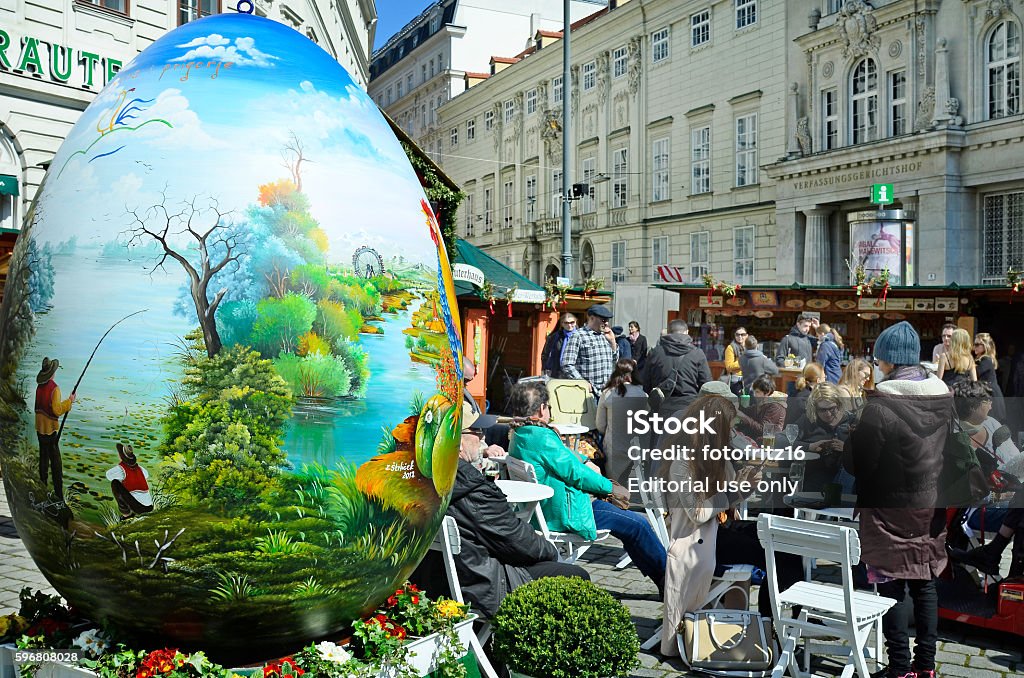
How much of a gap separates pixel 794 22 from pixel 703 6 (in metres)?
4.83

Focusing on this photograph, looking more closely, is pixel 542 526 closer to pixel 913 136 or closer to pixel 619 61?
pixel 913 136

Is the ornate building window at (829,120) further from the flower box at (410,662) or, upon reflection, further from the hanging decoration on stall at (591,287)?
the flower box at (410,662)

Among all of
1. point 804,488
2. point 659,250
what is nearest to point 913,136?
point 659,250

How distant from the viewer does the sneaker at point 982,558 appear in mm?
5918

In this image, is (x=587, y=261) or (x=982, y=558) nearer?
(x=982, y=558)

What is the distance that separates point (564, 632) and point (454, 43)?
51.3 m

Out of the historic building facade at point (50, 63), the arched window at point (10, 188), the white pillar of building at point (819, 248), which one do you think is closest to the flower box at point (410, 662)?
the historic building facade at point (50, 63)

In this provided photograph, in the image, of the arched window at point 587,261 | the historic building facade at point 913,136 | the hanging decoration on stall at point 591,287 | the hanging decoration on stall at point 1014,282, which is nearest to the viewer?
the hanging decoration on stall at point 1014,282

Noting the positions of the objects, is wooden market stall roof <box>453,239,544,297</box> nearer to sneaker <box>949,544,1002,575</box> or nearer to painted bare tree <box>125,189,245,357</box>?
sneaker <box>949,544,1002,575</box>

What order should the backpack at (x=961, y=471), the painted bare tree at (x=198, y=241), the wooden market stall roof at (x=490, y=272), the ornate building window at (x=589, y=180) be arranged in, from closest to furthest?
1. the painted bare tree at (x=198, y=241)
2. the backpack at (x=961, y=471)
3. the wooden market stall roof at (x=490, y=272)
4. the ornate building window at (x=589, y=180)

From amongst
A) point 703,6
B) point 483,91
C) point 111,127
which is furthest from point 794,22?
point 111,127

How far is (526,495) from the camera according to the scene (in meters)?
6.05

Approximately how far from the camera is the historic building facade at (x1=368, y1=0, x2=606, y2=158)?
52562mm

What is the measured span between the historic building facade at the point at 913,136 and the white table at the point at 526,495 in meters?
17.1
